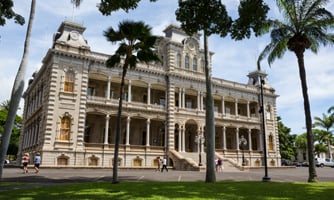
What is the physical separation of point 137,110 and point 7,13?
21.5 m

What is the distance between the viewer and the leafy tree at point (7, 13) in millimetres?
14211

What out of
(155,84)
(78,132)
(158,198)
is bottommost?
(158,198)

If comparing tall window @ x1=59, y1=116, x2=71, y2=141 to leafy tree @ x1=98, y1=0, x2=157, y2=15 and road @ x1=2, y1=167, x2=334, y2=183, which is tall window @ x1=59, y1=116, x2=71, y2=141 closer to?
road @ x1=2, y1=167, x2=334, y2=183

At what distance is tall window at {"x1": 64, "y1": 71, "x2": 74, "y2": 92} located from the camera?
1201 inches

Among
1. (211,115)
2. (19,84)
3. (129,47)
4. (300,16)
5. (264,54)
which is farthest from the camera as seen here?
(264,54)

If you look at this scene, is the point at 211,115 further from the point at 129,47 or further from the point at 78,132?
the point at 78,132

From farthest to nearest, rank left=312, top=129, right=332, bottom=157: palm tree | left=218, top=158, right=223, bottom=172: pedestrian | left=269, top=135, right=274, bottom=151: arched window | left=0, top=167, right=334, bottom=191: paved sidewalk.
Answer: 1. left=312, top=129, right=332, bottom=157: palm tree
2. left=269, top=135, right=274, bottom=151: arched window
3. left=218, top=158, right=223, bottom=172: pedestrian
4. left=0, top=167, right=334, bottom=191: paved sidewalk

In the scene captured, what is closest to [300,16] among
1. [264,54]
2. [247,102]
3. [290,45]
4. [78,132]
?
[290,45]

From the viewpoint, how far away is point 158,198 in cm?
941

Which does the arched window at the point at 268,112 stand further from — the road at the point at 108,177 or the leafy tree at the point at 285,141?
the road at the point at 108,177

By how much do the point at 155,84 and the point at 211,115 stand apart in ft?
66.7

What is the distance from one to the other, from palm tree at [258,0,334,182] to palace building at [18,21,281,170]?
14564mm

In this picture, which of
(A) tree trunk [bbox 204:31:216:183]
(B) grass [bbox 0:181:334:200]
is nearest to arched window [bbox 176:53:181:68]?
(A) tree trunk [bbox 204:31:216:183]

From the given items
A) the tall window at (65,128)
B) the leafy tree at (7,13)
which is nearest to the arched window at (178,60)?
the tall window at (65,128)
